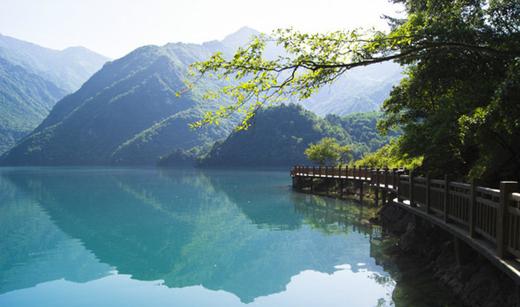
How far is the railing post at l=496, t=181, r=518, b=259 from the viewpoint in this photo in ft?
19.0

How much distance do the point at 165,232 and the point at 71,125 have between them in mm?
192115

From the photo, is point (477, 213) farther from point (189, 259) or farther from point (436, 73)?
point (189, 259)

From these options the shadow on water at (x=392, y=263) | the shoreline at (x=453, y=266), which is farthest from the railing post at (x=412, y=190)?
the shadow on water at (x=392, y=263)

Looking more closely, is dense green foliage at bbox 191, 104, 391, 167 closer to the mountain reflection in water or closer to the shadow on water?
the shadow on water

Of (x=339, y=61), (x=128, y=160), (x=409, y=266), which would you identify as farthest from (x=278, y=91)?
(x=128, y=160)

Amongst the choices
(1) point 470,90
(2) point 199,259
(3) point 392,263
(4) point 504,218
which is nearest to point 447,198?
(4) point 504,218

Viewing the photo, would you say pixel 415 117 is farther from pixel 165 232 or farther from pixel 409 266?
pixel 165 232

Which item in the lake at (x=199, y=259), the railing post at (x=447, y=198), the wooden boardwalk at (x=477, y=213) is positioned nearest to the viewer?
the wooden boardwalk at (x=477, y=213)

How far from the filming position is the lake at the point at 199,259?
34.1 ft

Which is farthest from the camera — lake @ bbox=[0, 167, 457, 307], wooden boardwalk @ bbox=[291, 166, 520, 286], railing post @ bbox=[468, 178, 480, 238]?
lake @ bbox=[0, 167, 457, 307]

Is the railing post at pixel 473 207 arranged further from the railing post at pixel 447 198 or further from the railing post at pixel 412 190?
the railing post at pixel 412 190

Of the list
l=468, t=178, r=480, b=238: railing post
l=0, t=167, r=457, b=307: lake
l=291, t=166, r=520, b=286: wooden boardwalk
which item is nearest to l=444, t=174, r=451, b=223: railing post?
l=291, t=166, r=520, b=286: wooden boardwalk

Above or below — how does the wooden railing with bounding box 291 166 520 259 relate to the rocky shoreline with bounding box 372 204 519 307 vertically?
above

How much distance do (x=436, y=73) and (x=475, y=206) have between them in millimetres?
7656
